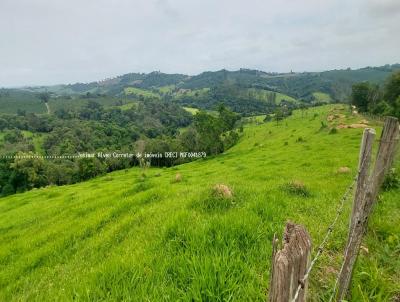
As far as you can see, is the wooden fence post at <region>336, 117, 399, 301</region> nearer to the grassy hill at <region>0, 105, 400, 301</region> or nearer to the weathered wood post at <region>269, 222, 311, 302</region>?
the grassy hill at <region>0, 105, 400, 301</region>

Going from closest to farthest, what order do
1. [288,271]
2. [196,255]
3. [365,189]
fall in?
[288,271], [365,189], [196,255]

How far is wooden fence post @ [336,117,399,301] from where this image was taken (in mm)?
3648

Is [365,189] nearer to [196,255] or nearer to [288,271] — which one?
[288,271]

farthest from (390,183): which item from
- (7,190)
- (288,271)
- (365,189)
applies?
(7,190)

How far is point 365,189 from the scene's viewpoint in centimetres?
377

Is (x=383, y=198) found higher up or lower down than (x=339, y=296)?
lower down

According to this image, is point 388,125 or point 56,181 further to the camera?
point 56,181

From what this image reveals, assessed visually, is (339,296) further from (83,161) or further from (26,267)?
(83,161)

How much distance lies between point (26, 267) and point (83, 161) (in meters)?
83.5

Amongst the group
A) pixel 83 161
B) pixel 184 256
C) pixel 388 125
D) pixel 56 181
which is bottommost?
pixel 56 181

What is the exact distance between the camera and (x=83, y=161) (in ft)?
281

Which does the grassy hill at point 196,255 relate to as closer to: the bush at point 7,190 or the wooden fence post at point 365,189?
the wooden fence post at point 365,189

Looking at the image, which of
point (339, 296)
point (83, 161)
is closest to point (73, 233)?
point (339, 296)

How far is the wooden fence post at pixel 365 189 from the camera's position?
3648 mm
